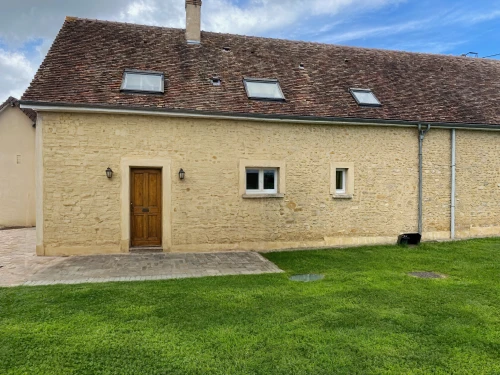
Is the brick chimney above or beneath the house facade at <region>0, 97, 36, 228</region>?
above

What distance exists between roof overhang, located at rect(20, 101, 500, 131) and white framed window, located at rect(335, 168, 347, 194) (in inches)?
58.8

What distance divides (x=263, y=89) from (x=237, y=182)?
3264 millimetres

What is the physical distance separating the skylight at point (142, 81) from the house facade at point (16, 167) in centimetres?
696

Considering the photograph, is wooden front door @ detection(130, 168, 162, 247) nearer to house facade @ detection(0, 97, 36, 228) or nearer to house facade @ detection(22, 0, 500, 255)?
house facade @ detection(22, 0, 500, 255)

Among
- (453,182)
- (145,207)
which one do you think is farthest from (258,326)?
(453,182)

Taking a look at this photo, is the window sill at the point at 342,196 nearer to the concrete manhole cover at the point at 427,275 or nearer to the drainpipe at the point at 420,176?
the drainpipe at the point at 420,176

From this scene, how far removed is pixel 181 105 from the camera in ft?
30.5

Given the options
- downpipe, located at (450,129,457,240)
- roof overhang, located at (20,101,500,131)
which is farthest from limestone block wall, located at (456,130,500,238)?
roof overhang, located at (20,101,500,131)

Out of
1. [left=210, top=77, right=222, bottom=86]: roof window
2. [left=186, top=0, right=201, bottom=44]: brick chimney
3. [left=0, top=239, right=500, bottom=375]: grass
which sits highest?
[left=186, top=0, right=201, bottom=44]: brick chimney

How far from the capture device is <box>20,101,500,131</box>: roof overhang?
8534mm

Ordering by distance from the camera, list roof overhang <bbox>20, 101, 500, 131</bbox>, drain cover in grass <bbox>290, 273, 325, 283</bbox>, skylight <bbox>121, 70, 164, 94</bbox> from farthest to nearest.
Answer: skylight <bbox>121, 70, 164, 94</bbox>
roof overhang <bbox>20, 101, 500, 131</bbox>
drain cover in grass <bbox>290, 273, 325, 283</bbox>

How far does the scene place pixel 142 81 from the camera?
9.87 m

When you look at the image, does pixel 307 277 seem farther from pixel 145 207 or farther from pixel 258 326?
pixel 145 207

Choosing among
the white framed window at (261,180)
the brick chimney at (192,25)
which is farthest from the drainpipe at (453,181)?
the brick chimney at (192,25)
